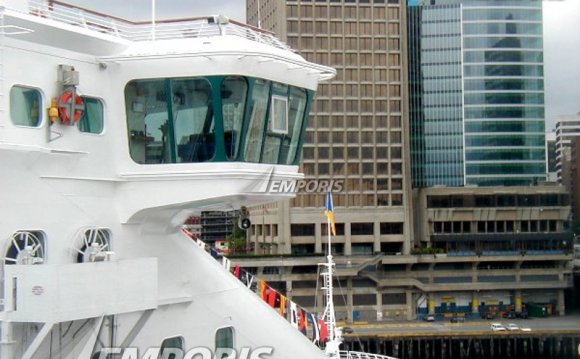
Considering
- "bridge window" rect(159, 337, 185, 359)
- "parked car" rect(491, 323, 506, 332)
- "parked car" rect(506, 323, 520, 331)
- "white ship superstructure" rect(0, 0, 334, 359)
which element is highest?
"white ship superstructure" rect(0, 0, 334, 359)

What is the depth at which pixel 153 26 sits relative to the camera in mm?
14375

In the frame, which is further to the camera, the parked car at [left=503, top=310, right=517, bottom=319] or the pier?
the parked car at [left=503, top=310, right=517, bottom=319]

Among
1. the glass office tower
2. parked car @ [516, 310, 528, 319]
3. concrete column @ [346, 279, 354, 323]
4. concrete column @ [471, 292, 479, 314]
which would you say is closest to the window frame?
concrete column @ [346, 279, 354, 323]

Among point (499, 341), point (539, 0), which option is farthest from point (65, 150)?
point (539, 0)

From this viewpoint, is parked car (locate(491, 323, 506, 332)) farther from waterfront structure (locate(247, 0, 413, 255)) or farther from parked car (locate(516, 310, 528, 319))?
waterfront structure (locate(247, 0, 413, 255))

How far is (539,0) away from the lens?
131 m

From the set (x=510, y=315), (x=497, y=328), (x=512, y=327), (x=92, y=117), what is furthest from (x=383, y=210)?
(x=92, y=117)

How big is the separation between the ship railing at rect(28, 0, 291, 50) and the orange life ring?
1.70 m

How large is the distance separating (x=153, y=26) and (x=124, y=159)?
273 cm

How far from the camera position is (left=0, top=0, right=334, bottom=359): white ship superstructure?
454 inches

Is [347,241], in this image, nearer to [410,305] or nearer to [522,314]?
[410,305]

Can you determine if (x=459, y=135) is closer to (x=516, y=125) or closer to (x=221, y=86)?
(x=516, y=125)

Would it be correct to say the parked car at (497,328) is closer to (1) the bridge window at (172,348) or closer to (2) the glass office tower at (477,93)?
(2) the glass office tower at (477,93)

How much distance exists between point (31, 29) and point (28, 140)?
1788 mm
